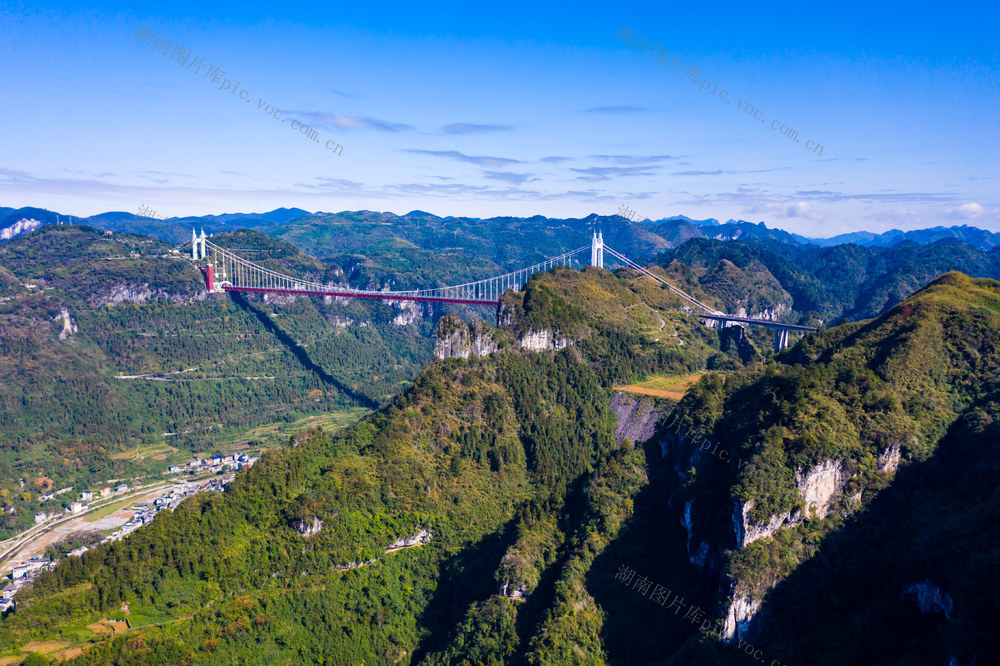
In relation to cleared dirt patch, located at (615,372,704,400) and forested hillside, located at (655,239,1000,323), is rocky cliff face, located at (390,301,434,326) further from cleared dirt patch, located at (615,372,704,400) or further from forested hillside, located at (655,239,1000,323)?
cleared dirt patch, located at (615,372,704,400)

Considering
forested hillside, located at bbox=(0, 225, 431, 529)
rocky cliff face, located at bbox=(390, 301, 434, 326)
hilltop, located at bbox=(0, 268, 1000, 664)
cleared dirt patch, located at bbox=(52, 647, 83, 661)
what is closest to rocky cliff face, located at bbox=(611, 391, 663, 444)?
hilltop, located at bbox=(0, 268, 1000, 664)

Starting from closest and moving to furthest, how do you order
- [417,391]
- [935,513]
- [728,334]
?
[935,513] < [417,391] < [728,334]

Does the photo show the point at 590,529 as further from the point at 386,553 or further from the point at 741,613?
the point at 386,553

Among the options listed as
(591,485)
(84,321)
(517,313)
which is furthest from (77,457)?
(591,485)

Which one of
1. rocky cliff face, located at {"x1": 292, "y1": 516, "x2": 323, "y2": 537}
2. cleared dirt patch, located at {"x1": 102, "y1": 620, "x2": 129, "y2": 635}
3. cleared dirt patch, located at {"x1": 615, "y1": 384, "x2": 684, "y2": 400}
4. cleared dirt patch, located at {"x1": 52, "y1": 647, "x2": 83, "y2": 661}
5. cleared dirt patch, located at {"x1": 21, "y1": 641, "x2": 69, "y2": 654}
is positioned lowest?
cleared dirt patch, located at {"x1": 102, "y1": 620, "x2": 129, "y2": 635}

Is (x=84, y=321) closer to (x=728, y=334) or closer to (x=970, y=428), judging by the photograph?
(x=728, y=334)

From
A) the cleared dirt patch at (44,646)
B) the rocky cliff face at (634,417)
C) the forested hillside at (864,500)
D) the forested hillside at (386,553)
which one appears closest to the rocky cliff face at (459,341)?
the forested hillside at (386,553)

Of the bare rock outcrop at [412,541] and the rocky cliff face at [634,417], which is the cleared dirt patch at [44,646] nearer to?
the bare rock outcrop at [412,541]

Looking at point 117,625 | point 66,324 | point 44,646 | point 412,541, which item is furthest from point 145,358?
point 44,646
